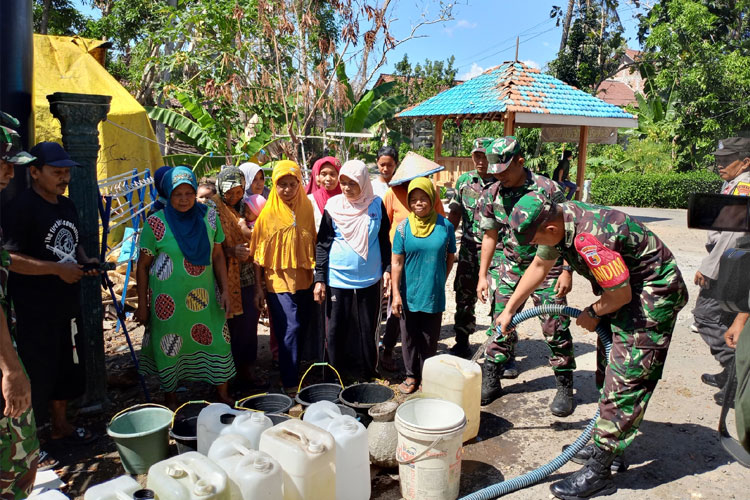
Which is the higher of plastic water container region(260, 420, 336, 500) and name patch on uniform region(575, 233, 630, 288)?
name patch on uniform region(575, 233, 630, 288)

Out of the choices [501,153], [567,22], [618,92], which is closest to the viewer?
[501,153]

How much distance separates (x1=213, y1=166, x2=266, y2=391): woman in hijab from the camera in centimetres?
434

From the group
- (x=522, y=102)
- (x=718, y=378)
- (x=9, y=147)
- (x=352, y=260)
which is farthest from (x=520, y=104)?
(x=9, y=147)

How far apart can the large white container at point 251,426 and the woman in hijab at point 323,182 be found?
221 cm

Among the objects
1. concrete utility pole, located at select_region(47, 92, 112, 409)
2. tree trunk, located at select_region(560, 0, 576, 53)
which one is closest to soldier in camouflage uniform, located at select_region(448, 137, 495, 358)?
concrete utility pole, located at select_region(47, 92, 112, 409)

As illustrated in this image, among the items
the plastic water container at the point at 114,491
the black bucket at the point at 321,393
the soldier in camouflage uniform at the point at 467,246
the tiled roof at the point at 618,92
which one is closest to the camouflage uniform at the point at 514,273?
the soldier in camouflage uniform at the point at 467,246

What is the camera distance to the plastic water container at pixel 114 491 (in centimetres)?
224

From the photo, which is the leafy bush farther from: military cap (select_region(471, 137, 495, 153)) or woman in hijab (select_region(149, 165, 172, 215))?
woman in hijab (select_region(149, 165, 172, 215))

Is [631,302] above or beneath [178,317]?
above

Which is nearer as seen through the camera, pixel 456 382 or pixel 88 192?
pixel 456 382

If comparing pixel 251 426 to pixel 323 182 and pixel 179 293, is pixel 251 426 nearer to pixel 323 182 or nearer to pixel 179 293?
pixel 179 293

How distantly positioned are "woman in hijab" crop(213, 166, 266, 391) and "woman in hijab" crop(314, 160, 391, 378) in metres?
0.60

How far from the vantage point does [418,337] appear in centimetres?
442

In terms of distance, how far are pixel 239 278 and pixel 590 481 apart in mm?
2868
